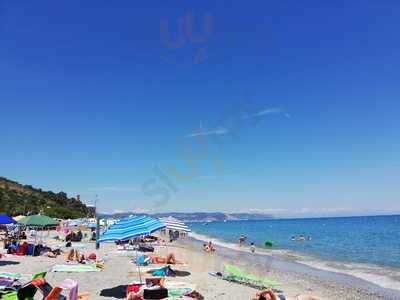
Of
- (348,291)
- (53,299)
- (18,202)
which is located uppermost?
(18,202)

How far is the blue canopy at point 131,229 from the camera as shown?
406 inches

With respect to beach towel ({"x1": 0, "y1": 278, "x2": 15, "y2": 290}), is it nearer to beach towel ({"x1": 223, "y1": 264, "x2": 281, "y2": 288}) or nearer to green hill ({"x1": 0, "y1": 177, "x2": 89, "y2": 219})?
beach towel ({"x1": 223, "y1": 264, "x2": 281, "y2": 288})

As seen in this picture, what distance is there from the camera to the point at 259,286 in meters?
12.6

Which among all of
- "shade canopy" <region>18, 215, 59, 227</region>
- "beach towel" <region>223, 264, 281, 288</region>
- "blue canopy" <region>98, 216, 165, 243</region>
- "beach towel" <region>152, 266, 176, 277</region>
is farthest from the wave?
"shade canopy" <region>18, 215, 59, 227</region>

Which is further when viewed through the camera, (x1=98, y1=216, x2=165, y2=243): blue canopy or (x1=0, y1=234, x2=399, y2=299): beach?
(x1=0, y1=234, x2=399, y2=299): beach

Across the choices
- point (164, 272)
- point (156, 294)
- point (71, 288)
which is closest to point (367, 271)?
point (164, 272)

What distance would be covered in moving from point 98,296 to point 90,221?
35981 millimetres

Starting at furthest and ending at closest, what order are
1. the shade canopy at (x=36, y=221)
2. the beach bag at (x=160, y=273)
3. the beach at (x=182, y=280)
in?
the shade canopy at (x=36, y=221) → the beach bag at (x=160, y=273) → the beach at (x=182, y=280)

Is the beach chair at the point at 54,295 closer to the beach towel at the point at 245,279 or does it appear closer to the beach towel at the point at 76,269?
the beach towel at the point at 76,269

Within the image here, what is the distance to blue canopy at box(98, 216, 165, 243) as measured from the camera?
1031 centimetres

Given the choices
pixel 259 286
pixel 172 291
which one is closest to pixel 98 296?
pixel 172 291

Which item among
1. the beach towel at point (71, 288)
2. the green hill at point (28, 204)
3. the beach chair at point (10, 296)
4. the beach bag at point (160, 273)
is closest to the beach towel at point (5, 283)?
the beach chair at point (10, 296)

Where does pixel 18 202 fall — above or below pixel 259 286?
above

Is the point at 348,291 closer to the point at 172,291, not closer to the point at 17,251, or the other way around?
the point at 172,291
